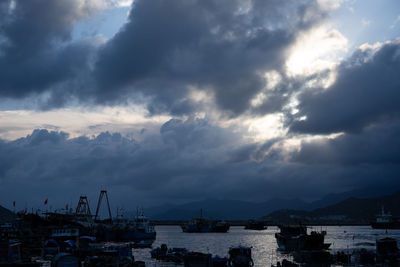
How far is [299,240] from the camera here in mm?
95625

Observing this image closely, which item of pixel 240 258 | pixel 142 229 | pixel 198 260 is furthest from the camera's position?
pixel 142 229

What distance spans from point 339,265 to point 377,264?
713 centimetres

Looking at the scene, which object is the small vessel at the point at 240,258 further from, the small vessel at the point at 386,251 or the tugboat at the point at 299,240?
the tugboat at the point at 299,240

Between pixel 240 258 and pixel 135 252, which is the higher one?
pixel 240 258

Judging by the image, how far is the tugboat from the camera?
8406 centimetres

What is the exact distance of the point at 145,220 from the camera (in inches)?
5709

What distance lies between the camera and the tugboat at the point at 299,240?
84062 millimetres

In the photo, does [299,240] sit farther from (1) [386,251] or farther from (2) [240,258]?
(2) [240,258]

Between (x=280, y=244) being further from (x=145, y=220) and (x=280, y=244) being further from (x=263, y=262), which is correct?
(x=145, y=220)

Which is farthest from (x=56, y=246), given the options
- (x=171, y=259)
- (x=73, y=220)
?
(x=73, y=220)

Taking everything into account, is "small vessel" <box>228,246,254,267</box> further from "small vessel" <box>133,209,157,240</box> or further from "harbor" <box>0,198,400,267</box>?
"small vessel" <box>133,209,157,240</box>

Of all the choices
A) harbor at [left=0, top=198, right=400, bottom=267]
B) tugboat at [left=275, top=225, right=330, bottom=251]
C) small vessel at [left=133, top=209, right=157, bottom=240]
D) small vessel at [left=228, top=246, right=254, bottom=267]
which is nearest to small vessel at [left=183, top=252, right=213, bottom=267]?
harbor at [left=0, top=198, right=400, bottom=267]

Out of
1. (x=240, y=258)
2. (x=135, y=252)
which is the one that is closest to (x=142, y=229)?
(x=135, y=252)

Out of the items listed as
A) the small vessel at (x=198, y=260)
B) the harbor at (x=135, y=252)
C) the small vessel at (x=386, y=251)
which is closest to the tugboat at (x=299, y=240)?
the harbor at (x=135, y=252)
